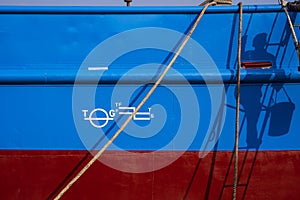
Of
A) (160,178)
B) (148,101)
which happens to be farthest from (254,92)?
(160,178)

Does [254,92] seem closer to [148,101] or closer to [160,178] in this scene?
[148,101]

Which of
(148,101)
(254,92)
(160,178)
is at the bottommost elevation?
(160,178)

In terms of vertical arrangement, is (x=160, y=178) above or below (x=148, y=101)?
below

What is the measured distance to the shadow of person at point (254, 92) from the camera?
9.66 ft

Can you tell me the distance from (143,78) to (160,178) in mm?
916

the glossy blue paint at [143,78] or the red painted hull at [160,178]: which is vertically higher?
the glossy blue paint at [143,78]

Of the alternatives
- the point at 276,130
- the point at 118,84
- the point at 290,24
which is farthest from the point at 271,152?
the point at 118,84

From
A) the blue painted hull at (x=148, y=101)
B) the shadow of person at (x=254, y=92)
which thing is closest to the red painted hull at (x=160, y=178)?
the blue painted hull at (x=148, y=101)

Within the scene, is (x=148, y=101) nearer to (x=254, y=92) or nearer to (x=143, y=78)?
(x=143, y=78)

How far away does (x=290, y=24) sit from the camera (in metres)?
2.89

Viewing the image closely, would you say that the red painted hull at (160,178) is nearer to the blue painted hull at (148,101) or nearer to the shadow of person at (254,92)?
the blue painted hull at (148,101)

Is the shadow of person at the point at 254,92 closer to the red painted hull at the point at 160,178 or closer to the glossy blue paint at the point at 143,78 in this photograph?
the glossy blue paint at the point at 143,78

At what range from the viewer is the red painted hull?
2955mm

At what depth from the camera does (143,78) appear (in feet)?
9.59
